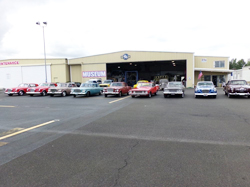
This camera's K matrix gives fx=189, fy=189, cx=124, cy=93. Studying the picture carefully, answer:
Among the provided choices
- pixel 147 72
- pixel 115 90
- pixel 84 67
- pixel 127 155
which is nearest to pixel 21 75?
pixel 84 67

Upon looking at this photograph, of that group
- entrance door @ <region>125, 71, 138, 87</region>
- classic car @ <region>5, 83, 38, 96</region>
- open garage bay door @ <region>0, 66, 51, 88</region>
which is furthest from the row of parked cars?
entrance door @ <region>125, 71, 138, 87</region>

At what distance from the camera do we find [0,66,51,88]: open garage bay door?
132ft

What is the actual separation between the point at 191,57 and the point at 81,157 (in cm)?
3283

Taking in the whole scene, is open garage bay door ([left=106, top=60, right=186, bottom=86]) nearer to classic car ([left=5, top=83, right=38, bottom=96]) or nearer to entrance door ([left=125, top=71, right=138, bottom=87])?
entrance door ([left=125, top=71, right=138, bottom=87])

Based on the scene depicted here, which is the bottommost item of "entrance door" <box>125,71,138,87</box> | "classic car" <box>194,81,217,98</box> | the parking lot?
the parking lot

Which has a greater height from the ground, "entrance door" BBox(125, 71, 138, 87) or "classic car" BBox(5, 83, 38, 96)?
"entrance door" BBox(125, 71, 138, 87)

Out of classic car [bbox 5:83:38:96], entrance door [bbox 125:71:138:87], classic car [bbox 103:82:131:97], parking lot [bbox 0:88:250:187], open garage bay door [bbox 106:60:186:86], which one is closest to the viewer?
parking lot [bbox 0:88:250:187]

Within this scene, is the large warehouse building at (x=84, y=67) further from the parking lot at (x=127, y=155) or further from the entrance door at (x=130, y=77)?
the parking lot at (x=127, y=155)

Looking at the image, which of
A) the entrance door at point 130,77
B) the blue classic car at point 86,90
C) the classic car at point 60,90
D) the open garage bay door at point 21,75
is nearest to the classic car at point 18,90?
the classic car at point 60,90

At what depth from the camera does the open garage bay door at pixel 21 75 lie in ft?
132

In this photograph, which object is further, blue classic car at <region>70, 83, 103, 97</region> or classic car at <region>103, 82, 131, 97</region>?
blue classic car at <region>70, 83, 103, 97</region>

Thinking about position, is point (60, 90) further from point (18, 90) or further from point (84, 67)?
point (84, 67)

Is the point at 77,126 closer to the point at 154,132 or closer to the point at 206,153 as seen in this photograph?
the point at 154,132

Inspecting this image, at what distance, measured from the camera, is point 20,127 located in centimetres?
698
